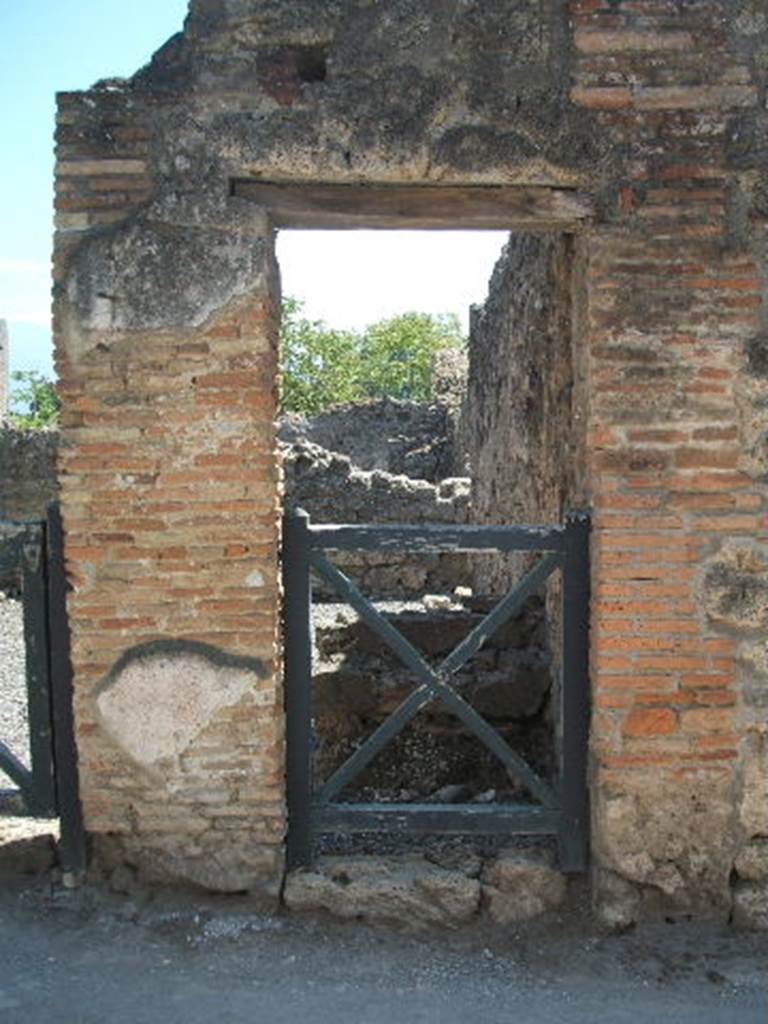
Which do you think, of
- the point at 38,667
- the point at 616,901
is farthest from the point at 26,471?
the point at 616,901

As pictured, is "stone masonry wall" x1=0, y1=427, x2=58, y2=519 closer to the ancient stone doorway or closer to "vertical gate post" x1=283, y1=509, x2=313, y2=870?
the ancient stone doorway

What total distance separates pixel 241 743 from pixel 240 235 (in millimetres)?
1752

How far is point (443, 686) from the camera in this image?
141 inches

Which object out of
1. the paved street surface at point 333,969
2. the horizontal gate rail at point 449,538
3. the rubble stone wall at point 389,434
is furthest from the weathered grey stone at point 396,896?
the rubble stone wall at point 389,434

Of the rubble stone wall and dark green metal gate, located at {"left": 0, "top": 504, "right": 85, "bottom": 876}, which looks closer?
dark green metal gate, located at {"left": 0, "top": 504, "right": 85, "bottom": 876}

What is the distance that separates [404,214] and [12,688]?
223 inches

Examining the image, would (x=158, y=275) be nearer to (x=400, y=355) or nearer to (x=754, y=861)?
(x=754, y=861)

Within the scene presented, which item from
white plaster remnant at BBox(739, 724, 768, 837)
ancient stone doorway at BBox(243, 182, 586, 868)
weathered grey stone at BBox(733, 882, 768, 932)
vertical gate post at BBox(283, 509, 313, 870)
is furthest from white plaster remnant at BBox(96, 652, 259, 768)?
weathered grey stone at BBox(733, 882, 768, 932)

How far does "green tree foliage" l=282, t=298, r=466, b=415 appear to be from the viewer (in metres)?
33.8

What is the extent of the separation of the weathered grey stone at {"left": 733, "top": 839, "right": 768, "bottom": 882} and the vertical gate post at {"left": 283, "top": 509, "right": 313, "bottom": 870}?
60.5 inches

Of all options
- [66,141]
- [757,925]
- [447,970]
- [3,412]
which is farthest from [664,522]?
[3,412]

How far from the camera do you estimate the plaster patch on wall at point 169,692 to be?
3.44 meters

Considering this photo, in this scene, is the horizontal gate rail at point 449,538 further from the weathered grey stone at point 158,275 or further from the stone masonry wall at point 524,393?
the weathered grey stone at point 158,275

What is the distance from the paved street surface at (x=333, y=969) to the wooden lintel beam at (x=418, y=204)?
246cm
